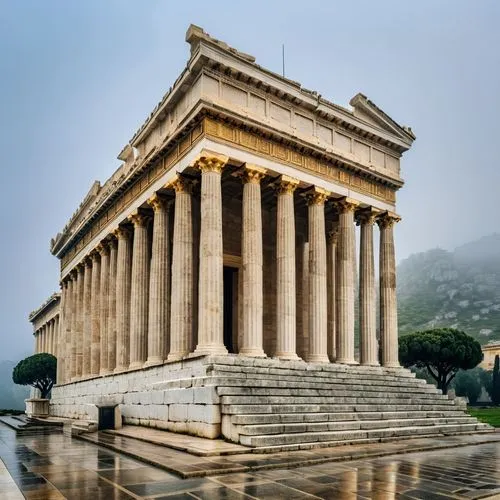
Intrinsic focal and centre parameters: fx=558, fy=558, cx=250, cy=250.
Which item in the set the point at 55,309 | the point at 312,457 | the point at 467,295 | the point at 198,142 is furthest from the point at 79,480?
the point at 467,295

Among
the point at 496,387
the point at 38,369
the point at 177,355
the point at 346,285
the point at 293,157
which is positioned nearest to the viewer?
the point at 177,355

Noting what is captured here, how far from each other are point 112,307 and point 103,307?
1.74m

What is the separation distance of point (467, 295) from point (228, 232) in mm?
142168

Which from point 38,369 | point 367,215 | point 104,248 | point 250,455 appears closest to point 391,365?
point 367,215

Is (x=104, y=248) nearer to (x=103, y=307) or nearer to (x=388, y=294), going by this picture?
(x=103, y=307)

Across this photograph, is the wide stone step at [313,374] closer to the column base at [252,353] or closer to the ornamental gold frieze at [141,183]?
the column base at [252,353]

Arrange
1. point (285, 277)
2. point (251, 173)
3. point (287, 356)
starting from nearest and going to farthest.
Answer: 1. point (287, 356)
2. point (251, 173)
3. point (285, 277)

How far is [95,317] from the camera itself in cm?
3569

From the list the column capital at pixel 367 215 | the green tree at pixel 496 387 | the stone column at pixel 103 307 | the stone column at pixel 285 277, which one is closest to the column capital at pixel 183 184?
the stone column at pixel 285 277

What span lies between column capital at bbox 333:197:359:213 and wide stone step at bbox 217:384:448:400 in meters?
9.29

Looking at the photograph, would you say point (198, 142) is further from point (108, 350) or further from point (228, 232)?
point (108, 350)

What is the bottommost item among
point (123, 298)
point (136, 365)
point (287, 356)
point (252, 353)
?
point (136, 365)

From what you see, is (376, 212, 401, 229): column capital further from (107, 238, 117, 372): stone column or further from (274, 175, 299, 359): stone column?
(107, 238, 117, 372): stone column

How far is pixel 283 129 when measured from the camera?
25.1 m
